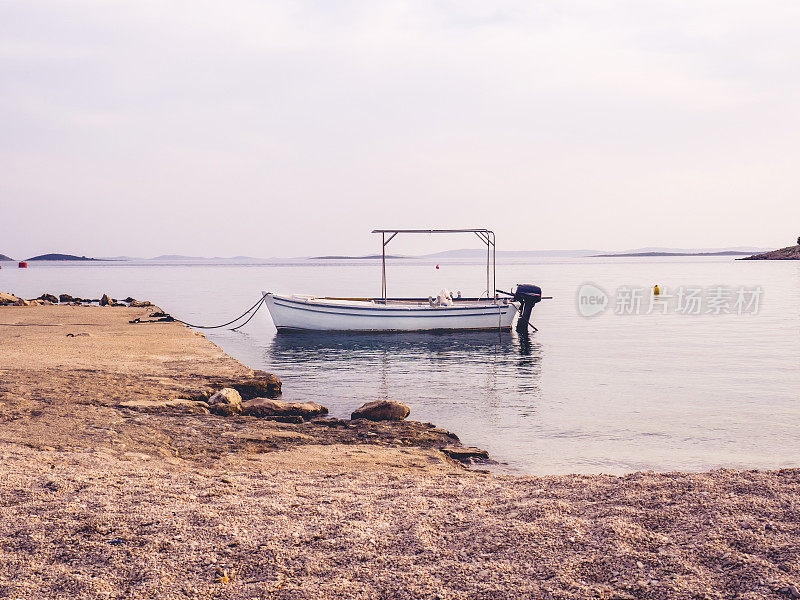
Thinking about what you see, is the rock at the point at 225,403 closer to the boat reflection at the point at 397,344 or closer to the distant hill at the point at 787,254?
the boat reflection at the point at 397,344

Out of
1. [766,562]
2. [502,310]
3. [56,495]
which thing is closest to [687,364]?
[502,310]

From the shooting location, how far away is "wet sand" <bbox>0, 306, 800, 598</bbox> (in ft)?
15.4

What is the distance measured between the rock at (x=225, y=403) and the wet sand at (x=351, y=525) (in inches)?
79.2

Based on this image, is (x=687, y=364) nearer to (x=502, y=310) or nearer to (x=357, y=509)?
(x=502, y=310)

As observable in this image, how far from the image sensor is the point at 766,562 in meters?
4.87

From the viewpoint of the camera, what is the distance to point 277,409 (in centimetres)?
1209

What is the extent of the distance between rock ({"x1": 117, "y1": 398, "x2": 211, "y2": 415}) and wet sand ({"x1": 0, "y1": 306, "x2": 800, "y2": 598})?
156cm

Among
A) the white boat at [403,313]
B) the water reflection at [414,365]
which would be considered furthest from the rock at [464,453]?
the white boat at [403,313]

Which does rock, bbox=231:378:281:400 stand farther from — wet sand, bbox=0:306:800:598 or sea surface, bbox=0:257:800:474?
wet sand, bbox=0:306:800:598

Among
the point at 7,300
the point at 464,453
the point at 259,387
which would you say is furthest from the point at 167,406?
the point at 7,300

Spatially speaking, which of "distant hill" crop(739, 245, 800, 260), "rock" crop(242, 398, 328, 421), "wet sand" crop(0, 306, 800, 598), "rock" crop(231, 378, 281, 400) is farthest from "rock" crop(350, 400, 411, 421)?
"distant hill" crop(739, 245, 800, 260)

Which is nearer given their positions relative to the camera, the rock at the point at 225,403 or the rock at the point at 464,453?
the rock at the point at 464,453

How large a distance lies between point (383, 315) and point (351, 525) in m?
24.1

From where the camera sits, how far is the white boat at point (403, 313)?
98.0 feet
